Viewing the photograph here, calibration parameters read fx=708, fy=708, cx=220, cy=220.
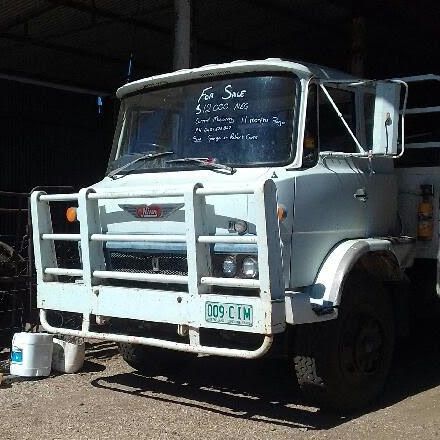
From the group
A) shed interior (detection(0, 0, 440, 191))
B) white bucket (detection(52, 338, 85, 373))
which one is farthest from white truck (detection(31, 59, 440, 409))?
shed interior (detection(0, 0, 440, 191))

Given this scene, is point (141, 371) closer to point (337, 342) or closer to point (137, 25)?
point (337, 342)

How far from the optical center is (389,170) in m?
5.88

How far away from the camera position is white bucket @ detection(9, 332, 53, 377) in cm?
618

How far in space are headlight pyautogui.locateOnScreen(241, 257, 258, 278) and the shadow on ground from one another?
1.17 meters

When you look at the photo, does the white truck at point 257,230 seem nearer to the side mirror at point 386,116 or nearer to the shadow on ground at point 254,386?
the side mirror at point 386,116

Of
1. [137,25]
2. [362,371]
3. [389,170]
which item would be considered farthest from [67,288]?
[137,25]

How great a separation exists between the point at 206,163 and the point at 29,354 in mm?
2456

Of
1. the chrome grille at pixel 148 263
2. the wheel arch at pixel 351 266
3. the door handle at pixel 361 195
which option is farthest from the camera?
the door handle at pixel 361 195

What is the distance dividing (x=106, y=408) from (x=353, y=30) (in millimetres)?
9084

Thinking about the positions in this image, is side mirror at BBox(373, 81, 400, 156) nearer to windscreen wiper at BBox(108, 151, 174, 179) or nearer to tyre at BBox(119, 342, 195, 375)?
windscreen wiper at BBox(108, 151, 174, 179)

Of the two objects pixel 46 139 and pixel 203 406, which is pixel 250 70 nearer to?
pixel 203 406

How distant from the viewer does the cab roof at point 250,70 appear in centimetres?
515

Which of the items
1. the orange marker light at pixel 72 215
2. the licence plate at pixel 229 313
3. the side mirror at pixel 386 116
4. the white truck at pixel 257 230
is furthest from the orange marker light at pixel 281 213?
the orange marker light at pixel 72 215

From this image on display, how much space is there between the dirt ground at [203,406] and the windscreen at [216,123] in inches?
73.3
